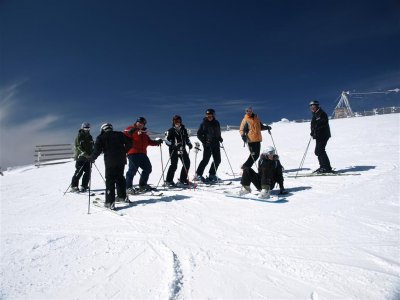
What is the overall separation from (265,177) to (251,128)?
2.62 meters

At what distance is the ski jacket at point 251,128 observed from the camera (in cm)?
905

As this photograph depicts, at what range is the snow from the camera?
3.04m

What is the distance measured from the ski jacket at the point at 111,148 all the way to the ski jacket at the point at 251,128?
12.9 ft

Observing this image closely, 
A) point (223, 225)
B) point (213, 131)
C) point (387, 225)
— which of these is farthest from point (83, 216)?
point (387, 225)

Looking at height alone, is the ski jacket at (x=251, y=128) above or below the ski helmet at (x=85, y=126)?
below

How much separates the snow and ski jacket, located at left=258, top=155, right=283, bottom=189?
0.58 metres

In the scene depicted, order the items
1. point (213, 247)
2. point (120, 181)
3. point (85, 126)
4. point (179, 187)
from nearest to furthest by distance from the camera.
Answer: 1. point (213, 247)
2. point (120, 181)
3. point (179, 187)
4. point (85, 126)

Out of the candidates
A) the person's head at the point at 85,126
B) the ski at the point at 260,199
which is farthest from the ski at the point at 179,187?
→ the person's head at the point at 85,126

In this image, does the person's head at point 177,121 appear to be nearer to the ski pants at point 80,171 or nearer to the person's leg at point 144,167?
the person's leg at point 144,167

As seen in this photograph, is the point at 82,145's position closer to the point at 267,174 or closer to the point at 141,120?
the point at 141,120

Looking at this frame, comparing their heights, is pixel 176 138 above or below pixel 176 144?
above

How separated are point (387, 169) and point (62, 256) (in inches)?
354

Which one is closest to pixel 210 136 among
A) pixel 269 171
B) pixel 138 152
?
pixel 138 152

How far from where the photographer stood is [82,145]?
9.24 metres
